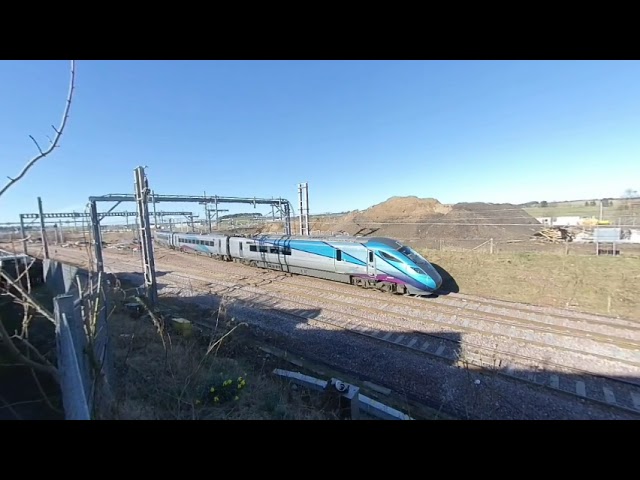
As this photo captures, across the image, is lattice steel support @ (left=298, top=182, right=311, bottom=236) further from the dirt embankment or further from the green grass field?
the green grass field

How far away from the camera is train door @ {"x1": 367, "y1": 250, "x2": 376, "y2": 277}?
12.1 m

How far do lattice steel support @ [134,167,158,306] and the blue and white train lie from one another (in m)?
6.90

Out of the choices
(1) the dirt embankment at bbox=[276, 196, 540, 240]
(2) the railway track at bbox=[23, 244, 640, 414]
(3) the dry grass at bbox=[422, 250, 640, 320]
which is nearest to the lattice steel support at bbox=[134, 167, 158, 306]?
(2) the railway track at bbox=[23, 244, 640, 414]

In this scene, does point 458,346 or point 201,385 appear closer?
point 201,385

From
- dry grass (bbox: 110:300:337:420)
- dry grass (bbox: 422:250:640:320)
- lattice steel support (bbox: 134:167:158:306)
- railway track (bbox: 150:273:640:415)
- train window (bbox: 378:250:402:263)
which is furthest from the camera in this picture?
train window (bbox: 378:250:402:263)

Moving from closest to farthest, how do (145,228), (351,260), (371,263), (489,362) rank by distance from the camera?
(489,362)
(145,228)
(371,263)
(351,260)

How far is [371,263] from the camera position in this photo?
12156 millimetres

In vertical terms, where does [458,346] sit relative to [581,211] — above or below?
below

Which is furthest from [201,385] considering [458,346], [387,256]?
[387,256]

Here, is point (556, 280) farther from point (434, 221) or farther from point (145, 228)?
point (434, 221)

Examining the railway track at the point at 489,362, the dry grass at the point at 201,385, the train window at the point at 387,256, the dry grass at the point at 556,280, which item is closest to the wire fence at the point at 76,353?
the dry grass at the point at 201,385

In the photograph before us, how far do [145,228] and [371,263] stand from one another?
31.2 feet
